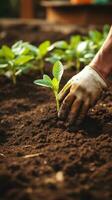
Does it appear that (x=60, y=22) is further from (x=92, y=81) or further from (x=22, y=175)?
(x=22, y=175)

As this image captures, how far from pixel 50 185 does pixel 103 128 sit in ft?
1.60

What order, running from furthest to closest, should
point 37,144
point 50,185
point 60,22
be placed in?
1. point 60,22
2. point 37,144
3. point 50,185

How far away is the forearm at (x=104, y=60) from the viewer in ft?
5.27

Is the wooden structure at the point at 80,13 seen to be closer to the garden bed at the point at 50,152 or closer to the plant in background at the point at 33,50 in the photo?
the plant in background at the point at 33,50

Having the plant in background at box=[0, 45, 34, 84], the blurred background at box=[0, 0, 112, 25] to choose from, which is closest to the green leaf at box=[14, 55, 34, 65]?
the plant in background at box=[0, 45, 34, 84]

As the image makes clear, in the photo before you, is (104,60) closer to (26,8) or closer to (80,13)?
(80,13)

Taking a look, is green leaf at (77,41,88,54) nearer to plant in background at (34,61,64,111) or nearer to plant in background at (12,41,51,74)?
plant in background at (12,41,51,74)

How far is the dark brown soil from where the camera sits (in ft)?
3.50

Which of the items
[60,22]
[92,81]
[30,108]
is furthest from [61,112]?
[60,22]

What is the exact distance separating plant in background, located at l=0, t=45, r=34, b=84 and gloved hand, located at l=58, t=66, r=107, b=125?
483 mm

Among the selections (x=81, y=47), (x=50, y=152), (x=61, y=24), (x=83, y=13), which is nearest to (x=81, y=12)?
(x=83, y=13)

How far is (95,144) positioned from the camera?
1.37 meters

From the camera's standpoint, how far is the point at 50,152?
4.37 feet

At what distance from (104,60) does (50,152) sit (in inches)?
19.3
